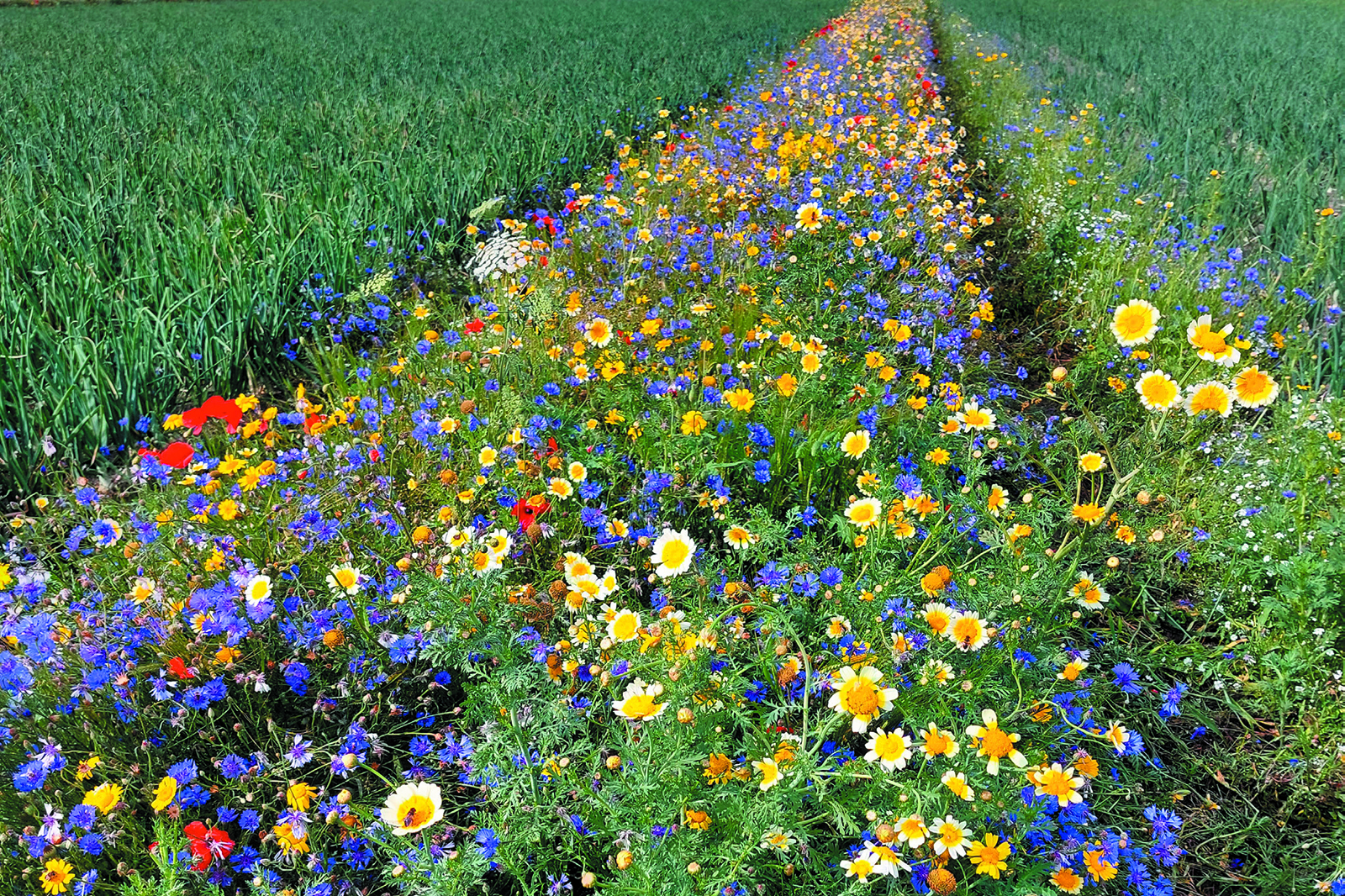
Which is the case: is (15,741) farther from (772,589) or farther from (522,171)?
(522,171)

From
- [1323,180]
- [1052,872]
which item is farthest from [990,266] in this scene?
[1052,872]

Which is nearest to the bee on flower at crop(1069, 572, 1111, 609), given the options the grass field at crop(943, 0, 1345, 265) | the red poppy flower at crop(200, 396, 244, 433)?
the red poppy flower at crop(200, 396, 244, 433)

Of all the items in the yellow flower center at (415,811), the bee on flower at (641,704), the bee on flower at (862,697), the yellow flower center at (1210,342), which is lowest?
the bee on flower at (862,697)

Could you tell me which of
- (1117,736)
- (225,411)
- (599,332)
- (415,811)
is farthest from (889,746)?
(225,411)

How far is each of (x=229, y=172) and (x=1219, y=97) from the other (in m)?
8.62

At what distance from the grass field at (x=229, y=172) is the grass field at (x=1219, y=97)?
175 inches

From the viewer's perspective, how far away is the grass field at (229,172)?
2.75m

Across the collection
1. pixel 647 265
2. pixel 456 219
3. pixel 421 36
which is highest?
pixel 421 36

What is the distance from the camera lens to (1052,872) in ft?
4.48

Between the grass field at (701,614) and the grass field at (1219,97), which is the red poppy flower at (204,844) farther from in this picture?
the grass field at (1219,97)

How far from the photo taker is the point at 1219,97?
22.7 ft

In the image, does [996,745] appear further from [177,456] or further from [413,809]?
[177,456]

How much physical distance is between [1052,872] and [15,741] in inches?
84.8

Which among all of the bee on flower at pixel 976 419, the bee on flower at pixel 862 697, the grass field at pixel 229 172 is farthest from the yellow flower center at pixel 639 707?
the grass field at pixel 229 172
